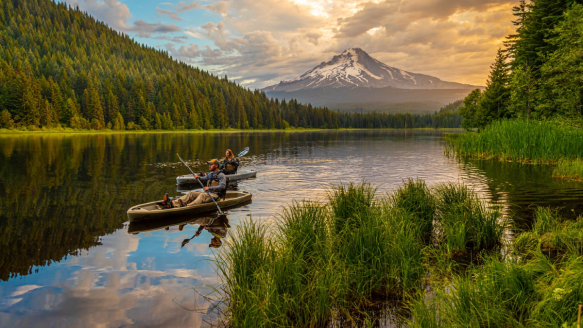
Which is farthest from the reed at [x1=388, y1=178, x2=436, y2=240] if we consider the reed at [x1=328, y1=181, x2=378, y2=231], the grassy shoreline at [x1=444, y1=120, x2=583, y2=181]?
the grassy shoreline at [x1=444, y1=120, x2=583, y2=181]

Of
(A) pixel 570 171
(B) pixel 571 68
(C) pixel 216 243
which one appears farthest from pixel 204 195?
(B) pixel 571 68

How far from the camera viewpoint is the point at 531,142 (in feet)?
104

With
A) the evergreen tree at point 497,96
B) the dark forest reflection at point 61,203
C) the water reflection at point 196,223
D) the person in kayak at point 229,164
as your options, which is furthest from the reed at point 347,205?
the evergreen tree at point 497,96

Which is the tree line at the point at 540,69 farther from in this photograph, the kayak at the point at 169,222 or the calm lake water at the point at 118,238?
the kayak at the point at 169,222

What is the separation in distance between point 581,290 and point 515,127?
31987 millimetres

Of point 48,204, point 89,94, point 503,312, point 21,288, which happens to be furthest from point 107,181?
point 89,94

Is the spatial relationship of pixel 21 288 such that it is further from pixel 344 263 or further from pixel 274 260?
pixel 344 263

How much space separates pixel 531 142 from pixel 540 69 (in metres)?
10.2

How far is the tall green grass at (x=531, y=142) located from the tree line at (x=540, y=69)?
1.45 m

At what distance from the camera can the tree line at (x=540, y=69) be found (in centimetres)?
2923

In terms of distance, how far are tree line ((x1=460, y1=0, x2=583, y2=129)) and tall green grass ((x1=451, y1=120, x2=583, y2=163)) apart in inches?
57.1

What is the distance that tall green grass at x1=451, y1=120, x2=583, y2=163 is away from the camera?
28516 millimetres

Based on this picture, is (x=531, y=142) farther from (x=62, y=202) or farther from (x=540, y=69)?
(x=62, y=202)

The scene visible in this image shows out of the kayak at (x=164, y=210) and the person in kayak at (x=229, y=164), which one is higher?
the person in kayak at (x=229, y=164)
